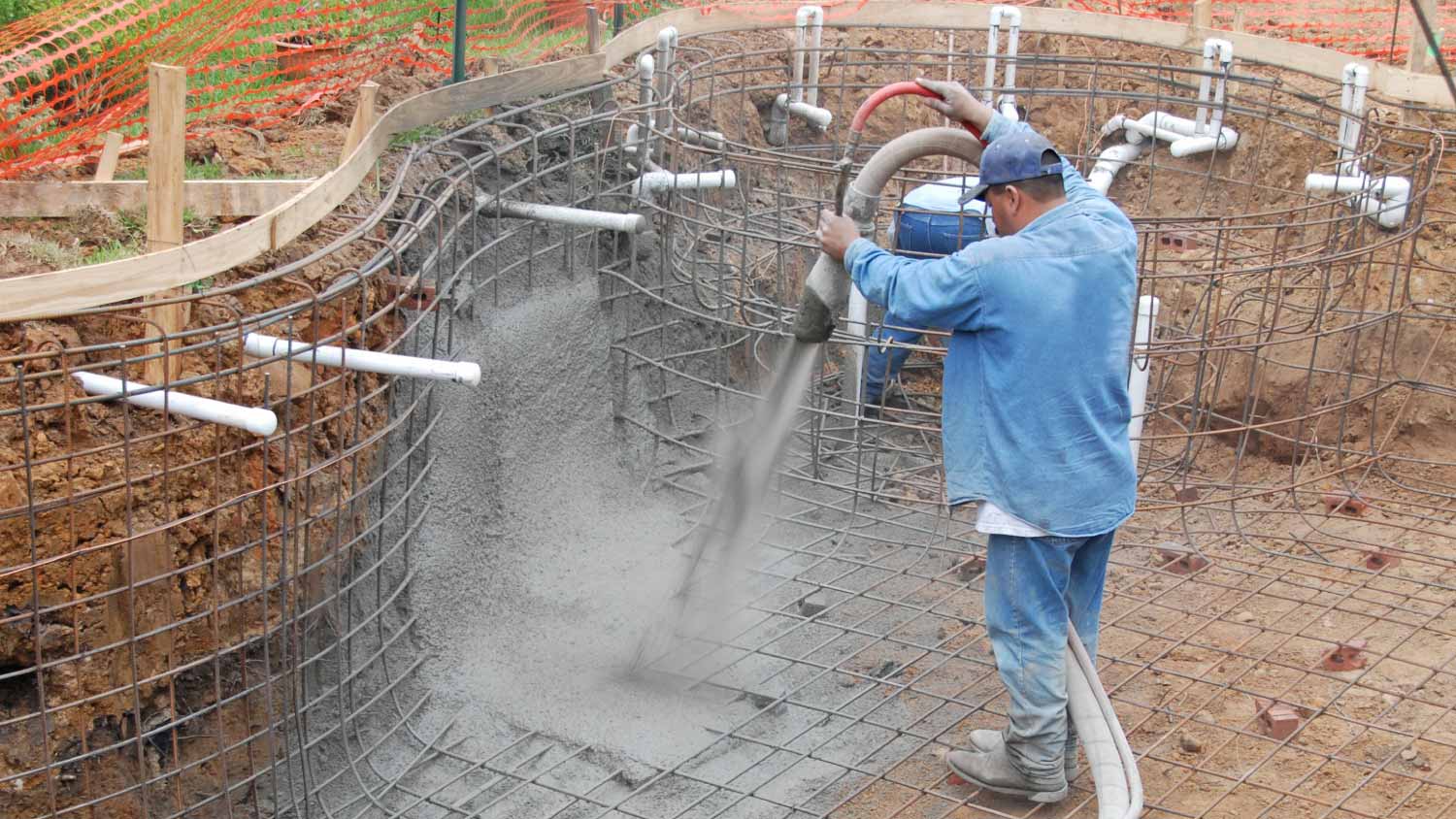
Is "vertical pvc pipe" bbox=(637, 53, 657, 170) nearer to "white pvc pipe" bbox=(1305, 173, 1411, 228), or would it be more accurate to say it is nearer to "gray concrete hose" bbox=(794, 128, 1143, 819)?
"gray concrete hose" bbox=(794, 128, 1143, 819)

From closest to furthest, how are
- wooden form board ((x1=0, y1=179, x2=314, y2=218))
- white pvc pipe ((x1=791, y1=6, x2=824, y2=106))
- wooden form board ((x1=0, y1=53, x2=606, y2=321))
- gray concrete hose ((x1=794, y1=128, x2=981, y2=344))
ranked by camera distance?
wooden form board ((x1=0, y1=53, x2=606, y2=321)) → gray concrete hose ((x1=794, y1=128, x2=981, y2=344)) → wooden form board ((x1=0, y1=179, x2=314, y2=218)) → white pvc pipe ((x1=791, y1=6, x2=824, y2=106))

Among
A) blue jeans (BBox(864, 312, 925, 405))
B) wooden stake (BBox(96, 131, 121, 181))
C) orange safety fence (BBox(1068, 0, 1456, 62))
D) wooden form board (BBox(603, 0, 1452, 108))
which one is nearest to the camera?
wooden stake (BBox(96, 131, 121, 181))

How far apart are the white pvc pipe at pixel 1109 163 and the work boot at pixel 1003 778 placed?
13.5ft

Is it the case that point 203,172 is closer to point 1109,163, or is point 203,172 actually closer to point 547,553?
point 547,553

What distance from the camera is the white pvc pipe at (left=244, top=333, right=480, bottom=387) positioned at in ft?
13.3

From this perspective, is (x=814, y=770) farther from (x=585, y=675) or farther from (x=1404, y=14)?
(x=1404, y=14)

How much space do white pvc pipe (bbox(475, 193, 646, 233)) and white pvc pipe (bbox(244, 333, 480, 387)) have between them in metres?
1.88

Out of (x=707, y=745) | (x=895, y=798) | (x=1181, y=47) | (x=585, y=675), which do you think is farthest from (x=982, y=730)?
(x=1181, y=47)

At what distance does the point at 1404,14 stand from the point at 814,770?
7285 mm

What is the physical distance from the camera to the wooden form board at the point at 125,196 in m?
4.74

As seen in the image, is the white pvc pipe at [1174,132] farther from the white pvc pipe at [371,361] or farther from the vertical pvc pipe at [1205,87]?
the white pvc pipe at [371,361]

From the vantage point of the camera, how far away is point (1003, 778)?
14.9 feet

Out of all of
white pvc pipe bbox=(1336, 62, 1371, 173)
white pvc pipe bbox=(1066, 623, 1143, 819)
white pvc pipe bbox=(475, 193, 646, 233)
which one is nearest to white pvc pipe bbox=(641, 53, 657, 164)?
white pvc pipe bbox=(475, 193, 646, 233)

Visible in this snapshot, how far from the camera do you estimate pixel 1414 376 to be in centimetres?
755
